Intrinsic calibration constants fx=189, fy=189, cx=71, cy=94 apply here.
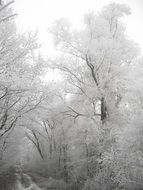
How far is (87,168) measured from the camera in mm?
13539

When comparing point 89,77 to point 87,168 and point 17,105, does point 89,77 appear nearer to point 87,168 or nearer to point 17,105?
point 17,105

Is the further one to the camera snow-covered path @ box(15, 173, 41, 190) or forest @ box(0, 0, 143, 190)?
snow-covered path @ box(15, 173, 41, 190)

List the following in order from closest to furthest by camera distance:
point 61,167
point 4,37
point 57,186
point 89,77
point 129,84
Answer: point 4,37, point 129,84, point 89,77, point 57,186, point 61,167

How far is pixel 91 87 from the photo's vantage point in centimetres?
1155

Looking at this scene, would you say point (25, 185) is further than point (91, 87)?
Yes

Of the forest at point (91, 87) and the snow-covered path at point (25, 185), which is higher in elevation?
the forest at point (91, 87)

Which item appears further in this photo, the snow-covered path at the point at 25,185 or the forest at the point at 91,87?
the snow-covered path at the point at 25,185

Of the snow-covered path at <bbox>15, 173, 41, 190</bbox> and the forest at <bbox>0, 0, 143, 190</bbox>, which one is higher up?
the forest at <bbox>0, 0, 143, 190</bbox>

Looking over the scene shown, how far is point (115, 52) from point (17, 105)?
7014mm

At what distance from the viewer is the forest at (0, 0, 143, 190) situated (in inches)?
318

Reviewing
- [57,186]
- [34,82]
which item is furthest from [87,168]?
[34,82]

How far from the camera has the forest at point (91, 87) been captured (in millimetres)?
8070

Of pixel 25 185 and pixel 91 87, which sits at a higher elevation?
pixel 91 87

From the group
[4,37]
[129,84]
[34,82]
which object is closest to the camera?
[4,37]
